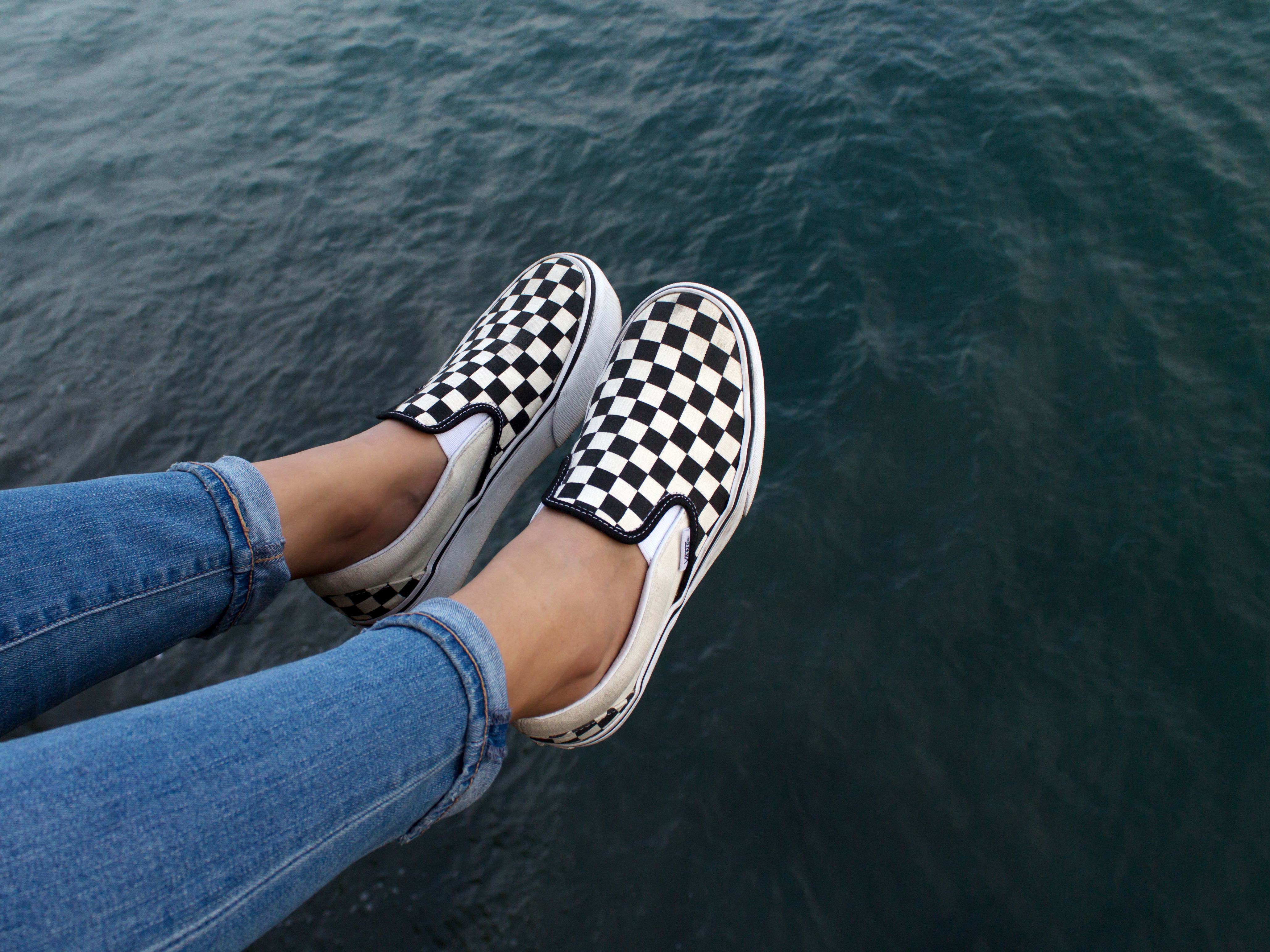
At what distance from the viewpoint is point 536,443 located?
7.23ft

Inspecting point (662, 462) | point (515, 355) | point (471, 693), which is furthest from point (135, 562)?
point (515, 355)

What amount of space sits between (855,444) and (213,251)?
11.0ft

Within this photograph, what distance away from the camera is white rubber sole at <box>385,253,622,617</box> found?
196 cm

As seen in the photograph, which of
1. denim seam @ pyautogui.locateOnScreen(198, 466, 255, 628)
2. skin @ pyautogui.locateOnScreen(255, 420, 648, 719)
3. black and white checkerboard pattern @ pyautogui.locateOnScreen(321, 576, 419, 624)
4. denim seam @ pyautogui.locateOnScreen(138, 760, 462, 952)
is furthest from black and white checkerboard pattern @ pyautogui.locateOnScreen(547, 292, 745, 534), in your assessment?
denim seam @ pyautogui.locateOnScreen(138, 760, 462, 952)

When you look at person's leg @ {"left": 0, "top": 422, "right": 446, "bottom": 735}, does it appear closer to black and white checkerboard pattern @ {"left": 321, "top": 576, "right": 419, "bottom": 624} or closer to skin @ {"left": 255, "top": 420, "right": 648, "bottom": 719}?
skin @ {"left": 255, "top": 420, "right": 648, "bottom": 719}

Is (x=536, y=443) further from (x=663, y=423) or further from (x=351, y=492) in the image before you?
(x=351, y=492)

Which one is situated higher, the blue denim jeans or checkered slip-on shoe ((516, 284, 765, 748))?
the blue denim jeans

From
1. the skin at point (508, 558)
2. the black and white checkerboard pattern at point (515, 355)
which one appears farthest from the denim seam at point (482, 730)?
the black and white checkerboard pattern at point (515, 355)

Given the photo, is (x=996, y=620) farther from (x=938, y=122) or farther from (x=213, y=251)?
(x=213, y=251)

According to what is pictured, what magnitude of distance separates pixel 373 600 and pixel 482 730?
848 mm

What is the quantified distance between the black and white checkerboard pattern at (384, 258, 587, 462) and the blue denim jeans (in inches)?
27.0

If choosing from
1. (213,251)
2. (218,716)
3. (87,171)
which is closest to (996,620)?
→ (218,716)

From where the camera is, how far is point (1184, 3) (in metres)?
4.45

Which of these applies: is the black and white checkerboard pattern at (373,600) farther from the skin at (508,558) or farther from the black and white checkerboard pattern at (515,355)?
the black and white checkerboard pattern at (515,355)
